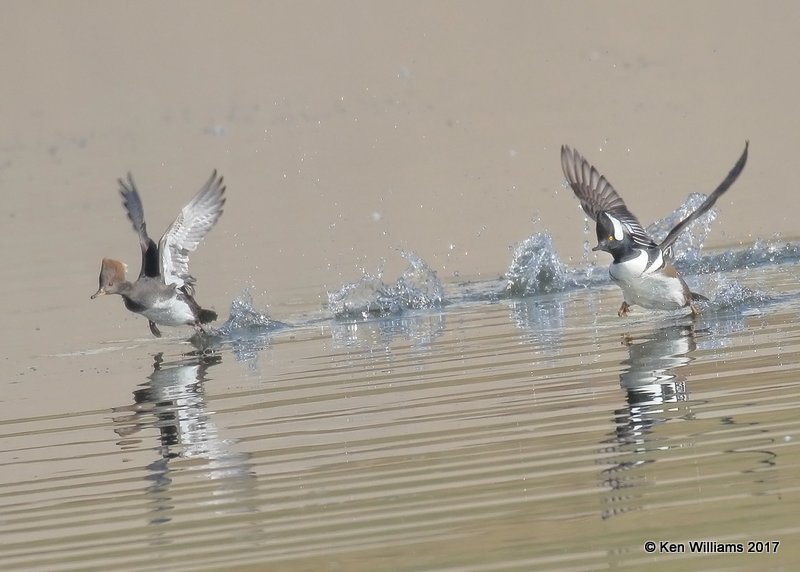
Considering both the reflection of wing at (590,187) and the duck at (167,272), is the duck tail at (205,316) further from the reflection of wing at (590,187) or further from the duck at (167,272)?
the reflection of wing at (590,187)

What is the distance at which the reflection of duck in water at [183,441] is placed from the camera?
Answer: 777 cm

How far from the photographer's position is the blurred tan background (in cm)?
1864

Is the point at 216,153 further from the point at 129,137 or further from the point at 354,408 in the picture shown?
the point at 354,408

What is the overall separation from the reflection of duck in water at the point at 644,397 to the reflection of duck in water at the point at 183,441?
183 centimetres

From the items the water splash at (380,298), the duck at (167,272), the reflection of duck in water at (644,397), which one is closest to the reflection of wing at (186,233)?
the duck at (167,272)

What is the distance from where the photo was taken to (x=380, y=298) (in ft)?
46.6

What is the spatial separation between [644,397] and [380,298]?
5.45 metres

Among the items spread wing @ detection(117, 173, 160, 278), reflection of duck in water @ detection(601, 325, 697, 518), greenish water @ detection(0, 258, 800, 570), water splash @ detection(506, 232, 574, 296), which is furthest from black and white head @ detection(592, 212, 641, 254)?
spread wing @ detection(117, 173, 160, 278)

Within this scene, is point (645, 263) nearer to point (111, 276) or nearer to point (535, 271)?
point (535, 271)

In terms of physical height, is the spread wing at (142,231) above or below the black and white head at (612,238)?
above

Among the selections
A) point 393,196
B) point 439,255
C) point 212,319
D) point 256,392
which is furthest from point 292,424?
point 393,196

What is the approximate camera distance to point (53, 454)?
30.2 feet

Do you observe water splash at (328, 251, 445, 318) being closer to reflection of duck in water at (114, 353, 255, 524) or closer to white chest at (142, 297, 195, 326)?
white chest at (142, 297, 195, 326)

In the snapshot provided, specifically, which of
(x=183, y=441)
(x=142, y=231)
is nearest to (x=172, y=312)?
(x=142, y=231)
